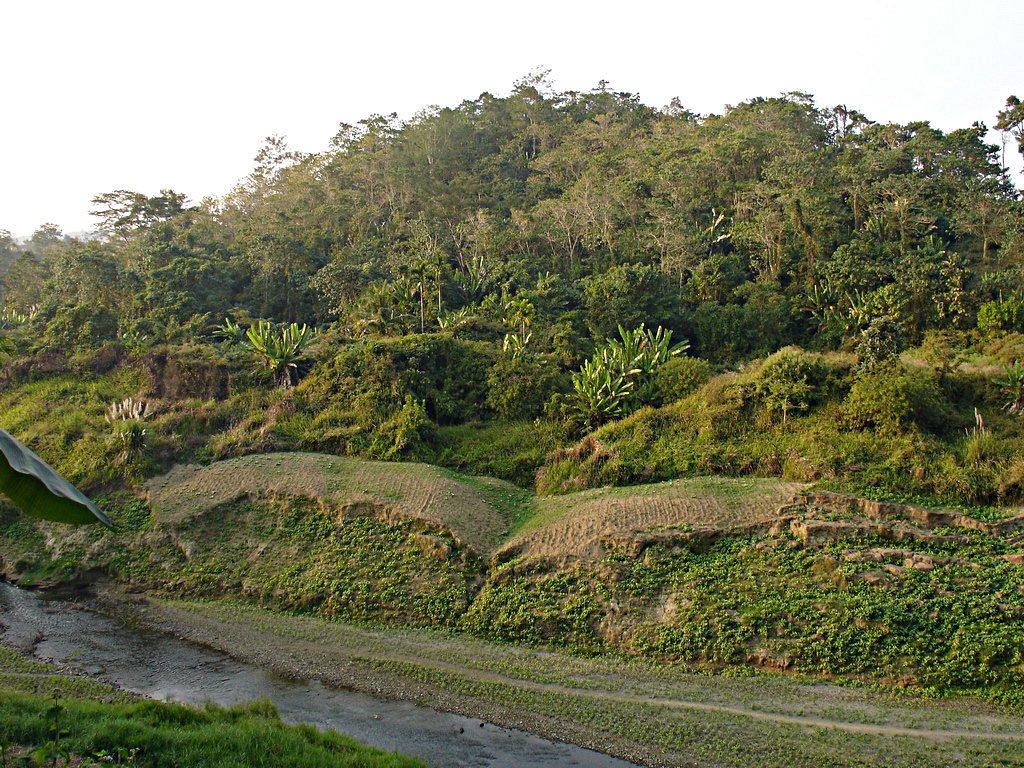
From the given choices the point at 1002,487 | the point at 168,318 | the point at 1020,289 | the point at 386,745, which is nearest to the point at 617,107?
the point at 1020,289

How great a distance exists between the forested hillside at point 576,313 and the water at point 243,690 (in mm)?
4481

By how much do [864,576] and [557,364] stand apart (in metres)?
12.5

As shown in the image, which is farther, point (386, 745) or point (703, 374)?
point (703, 374)

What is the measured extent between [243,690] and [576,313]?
17.8 meters

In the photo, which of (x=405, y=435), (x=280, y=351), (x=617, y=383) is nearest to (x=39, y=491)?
(x=405, y=435)

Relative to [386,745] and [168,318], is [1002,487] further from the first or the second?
[168,318]

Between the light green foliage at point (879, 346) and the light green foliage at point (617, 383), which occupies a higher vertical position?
the light green foliage at point (879, 346)

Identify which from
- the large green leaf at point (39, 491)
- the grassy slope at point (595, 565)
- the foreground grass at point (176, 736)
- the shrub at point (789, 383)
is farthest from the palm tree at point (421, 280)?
the large green leaf at point (39, 491)

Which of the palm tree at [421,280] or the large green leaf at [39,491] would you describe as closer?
the large green leaf at [39,491]

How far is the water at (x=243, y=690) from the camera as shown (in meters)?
9.53

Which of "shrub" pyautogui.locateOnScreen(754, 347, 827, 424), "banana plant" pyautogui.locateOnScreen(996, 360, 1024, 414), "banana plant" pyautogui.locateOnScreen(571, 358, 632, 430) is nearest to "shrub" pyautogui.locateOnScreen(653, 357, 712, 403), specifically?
"banana plant" pyautogui.locateOnScreen(571, 358, 632, 430)

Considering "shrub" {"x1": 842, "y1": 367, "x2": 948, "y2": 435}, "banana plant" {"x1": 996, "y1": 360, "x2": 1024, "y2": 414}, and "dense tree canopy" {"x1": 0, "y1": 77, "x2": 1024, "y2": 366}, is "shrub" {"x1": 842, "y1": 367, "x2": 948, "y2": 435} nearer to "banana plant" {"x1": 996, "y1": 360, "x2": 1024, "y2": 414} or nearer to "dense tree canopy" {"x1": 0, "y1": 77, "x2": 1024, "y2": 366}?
"banana plant" {"x1": 996, "y1": 360, "x2": 1024, "y2": 414}

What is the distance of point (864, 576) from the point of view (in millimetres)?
11633

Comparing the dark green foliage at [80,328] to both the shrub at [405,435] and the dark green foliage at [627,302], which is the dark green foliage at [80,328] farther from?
the dark green foliage at [627,302]
